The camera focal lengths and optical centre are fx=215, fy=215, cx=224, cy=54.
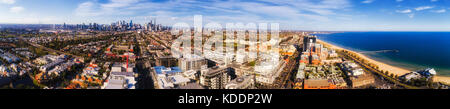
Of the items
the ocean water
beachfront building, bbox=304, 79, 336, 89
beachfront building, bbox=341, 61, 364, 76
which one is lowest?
beachfront building, bbox=304, 79, 336, 89

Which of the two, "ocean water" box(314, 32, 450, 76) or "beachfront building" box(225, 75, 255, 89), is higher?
"ocean water" box(314, 32, 450, 76)

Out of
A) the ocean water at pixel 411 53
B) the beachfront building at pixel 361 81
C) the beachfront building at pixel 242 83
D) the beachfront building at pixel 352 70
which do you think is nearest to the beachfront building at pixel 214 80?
the beachfront building at pixel 242 83

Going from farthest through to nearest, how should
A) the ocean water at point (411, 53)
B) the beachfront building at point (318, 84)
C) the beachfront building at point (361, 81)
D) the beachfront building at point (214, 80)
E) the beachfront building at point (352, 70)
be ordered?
the ocean water at point (411, 53) → the beachfront building at point (352, 70) → the beachfront building at point (361, 81) → the beachfront building at point (318, 84) → the beachfront building at point (214, 80)

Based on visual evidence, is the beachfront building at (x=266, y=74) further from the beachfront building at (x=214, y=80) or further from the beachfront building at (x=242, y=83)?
the beachfront building at (x=214, y=80)

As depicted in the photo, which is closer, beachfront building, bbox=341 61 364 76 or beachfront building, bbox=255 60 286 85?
beachfront building, bbox=255 60 286 85

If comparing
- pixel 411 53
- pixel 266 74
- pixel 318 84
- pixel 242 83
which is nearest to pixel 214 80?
pixel 242 83

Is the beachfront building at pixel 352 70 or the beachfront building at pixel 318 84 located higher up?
the beachfront building at pixel 352 70

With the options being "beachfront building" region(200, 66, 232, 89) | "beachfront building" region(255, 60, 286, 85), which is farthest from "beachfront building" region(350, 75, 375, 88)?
"beachfront building" region(200, 66, 232, 89)

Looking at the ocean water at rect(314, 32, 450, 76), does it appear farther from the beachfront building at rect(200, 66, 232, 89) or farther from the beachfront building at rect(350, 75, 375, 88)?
the beachfront building at rect(200, 66, 232, 89)

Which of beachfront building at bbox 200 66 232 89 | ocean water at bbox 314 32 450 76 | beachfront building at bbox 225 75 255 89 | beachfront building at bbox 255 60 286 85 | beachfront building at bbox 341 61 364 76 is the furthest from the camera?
ocean water at bbox 314 32 450 76

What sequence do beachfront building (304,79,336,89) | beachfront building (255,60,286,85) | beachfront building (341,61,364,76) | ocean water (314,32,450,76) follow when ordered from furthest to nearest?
ocean water (314,32,450,76), beachfront building (341,61,364,76), beachfront building (255,60,286,85), beachfront building (304,79,336,89)
